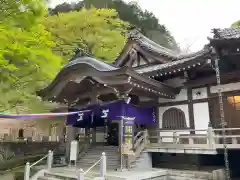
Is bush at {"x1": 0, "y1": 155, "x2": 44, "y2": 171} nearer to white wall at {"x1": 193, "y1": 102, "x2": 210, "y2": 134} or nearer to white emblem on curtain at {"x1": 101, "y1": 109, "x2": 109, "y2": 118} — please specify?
white emblem on curtain at {"x1": 101, "y1": 109, "x2": 109, "y2": 118}

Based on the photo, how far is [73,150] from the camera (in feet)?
38.6

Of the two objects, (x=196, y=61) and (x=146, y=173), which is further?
(x=196, y=61)

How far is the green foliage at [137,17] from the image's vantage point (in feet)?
116

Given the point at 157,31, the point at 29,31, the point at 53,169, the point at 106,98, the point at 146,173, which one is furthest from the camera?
the point at 157,31

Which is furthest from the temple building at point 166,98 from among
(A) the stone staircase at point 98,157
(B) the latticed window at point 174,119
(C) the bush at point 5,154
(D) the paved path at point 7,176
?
(C) the bush at point 5,154

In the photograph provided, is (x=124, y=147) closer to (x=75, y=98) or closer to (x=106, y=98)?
(x=106, y=98)

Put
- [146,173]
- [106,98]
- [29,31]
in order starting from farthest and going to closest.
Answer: [106,98] → [29,31] → [146,173]

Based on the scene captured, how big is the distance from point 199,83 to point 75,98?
7.63 metres

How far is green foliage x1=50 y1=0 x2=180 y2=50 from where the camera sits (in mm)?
35500

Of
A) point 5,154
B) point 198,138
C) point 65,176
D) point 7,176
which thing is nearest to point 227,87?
point 198,138

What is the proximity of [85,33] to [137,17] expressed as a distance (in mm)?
15642

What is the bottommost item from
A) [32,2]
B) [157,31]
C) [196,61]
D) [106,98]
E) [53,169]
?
[53,169]

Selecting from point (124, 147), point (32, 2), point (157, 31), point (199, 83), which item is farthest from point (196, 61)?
point (157, 31)

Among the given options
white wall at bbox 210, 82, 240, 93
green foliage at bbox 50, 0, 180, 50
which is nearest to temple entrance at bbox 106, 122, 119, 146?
white wall at bbox 210, 82, 240, 93
